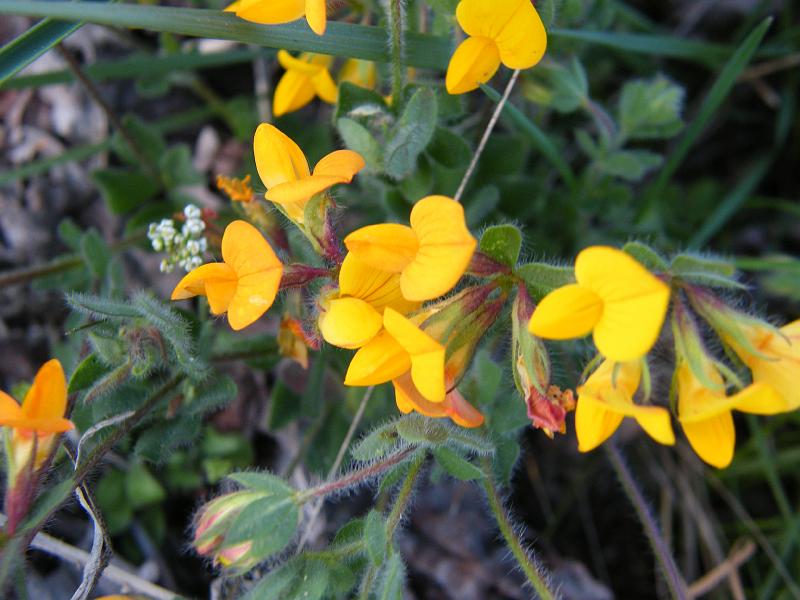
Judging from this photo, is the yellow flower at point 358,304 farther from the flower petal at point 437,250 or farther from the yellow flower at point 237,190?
the yellow flower at point 237,190

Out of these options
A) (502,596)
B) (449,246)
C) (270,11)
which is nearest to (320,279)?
(449,246)

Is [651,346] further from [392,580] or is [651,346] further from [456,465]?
[392,580]

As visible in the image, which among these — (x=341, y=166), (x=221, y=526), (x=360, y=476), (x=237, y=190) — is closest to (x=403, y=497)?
(x=360, y=476)

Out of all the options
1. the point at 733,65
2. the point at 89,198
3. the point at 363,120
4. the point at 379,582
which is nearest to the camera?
the point at 379,582

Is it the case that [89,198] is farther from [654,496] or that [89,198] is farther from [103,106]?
[654,496]

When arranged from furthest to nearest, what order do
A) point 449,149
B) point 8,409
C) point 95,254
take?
point 95,254
point 449,149
point 8,409

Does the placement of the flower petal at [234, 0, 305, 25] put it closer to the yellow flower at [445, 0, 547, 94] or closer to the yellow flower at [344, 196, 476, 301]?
the yellow flower at [445, 0, 547, 94]
